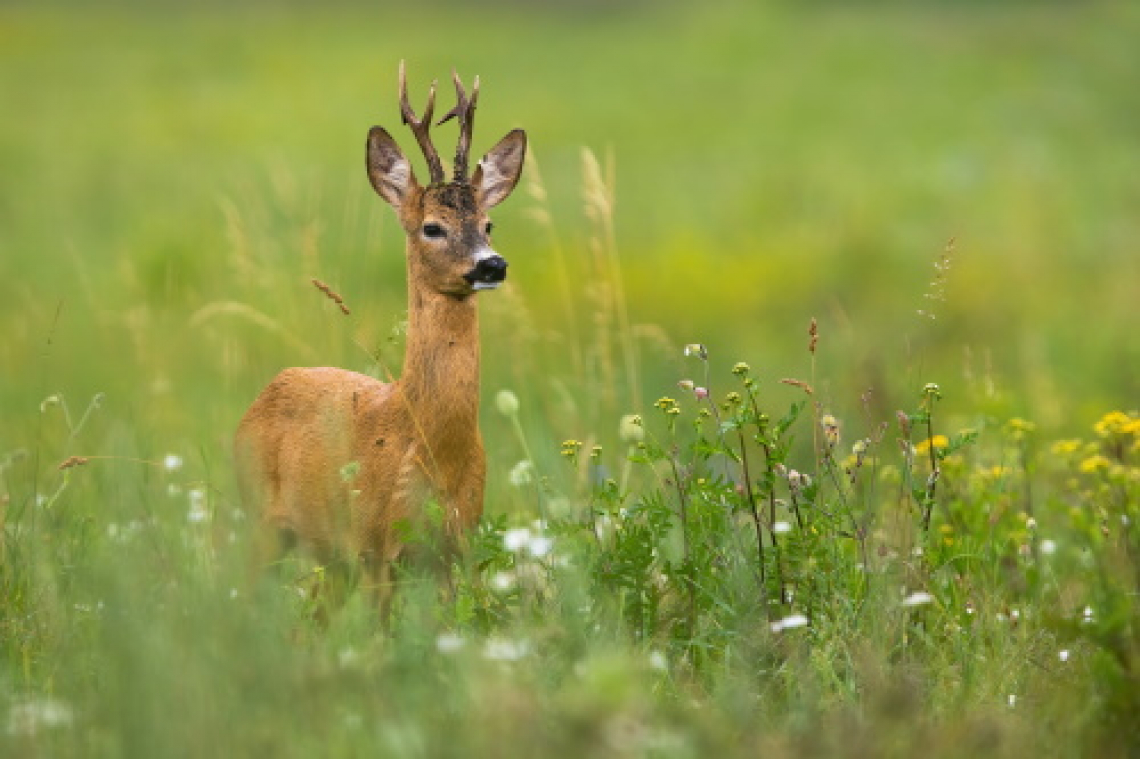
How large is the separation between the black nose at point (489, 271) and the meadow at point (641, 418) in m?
0.46

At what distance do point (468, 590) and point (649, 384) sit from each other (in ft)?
15.5

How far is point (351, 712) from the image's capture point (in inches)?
148

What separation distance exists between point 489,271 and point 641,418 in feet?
1.72

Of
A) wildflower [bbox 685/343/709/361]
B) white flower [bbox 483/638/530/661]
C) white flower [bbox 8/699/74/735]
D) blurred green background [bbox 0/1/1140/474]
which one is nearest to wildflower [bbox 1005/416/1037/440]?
blurred green background [bbox 0/1/1140/474]

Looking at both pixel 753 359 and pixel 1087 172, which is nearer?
pixel 753 359

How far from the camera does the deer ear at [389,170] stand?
17.1 ft

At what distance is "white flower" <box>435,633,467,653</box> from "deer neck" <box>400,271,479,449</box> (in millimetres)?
797

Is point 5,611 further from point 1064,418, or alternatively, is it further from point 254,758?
point 1064,418

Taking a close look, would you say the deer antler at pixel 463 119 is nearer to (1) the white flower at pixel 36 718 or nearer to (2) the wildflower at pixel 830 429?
(2) the wildflower at pixel 830 429

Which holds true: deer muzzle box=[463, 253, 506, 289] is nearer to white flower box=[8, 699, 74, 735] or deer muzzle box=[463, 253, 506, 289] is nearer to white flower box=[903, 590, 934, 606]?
white flower box=[903, 590, 934, 606]

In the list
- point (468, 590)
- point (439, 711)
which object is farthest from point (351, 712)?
point (468, 590)

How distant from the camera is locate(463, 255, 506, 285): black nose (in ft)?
16.0

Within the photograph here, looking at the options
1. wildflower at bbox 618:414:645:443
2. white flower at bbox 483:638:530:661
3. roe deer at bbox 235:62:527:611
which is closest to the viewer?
white flower at bbox 483:638:530:661

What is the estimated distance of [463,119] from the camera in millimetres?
4953
